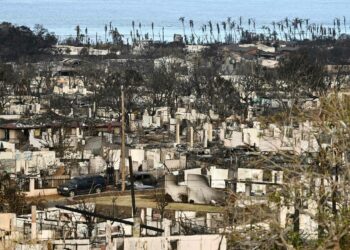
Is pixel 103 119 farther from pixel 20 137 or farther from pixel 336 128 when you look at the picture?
pixel 336 128

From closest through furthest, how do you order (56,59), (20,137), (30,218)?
(30,218), (20,137), (56,59)

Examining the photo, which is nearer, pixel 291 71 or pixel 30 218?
pixel 30 218

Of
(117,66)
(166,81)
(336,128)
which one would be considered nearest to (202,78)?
(166,81)

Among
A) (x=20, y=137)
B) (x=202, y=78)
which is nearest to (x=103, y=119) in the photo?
(x=20, y=137)

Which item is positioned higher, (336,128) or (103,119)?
(336,128)

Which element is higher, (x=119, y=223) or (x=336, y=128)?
(x=336, y=128)

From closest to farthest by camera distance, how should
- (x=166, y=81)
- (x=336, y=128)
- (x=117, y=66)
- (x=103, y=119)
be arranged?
(x=336, y=128), (x=103, y=119), (x=166, y=81), (x=117, y=66)

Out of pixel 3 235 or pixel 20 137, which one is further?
pixel 20 137

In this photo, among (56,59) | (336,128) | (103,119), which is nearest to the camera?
(336,128)

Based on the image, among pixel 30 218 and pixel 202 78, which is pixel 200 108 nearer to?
pixel 202 78
